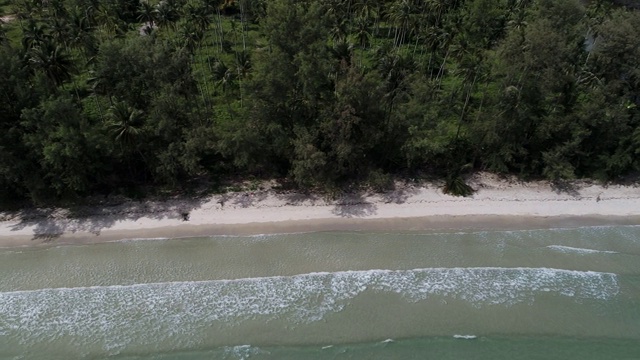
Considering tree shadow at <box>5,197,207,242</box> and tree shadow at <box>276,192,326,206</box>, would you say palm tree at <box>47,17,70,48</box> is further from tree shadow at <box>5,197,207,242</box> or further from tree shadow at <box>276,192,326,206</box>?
tree shadow at <box>276,192,326,206</box>

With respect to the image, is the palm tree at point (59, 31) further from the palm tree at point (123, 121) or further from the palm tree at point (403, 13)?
the palm tree at point (403, 13)

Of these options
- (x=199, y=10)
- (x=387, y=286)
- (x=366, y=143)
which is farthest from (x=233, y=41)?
(x=387, y=286)

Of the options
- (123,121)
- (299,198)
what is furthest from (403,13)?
(123,121)

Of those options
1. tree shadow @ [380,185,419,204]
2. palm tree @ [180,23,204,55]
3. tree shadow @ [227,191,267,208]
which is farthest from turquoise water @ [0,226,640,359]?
palm tree @ [180,23,204,55]

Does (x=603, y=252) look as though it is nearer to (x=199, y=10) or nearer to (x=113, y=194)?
(x=113, y=194)

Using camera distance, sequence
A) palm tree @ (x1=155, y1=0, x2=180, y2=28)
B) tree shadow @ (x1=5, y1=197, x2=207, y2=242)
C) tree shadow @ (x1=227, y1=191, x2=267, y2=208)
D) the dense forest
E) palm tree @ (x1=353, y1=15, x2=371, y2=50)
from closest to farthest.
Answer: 1. the dense forest
2. tree shadow @ (x1=5, y1=197, x2=207, y2=242)
3. tree shadow @ (x1=227, y1=191, x2=267, y2=208)
4. palm tree @ (x1=155, y1=0, x2=180, y2=28)
5. palm tree @ (x1=353, y1=15, x2=371, y2=50)
